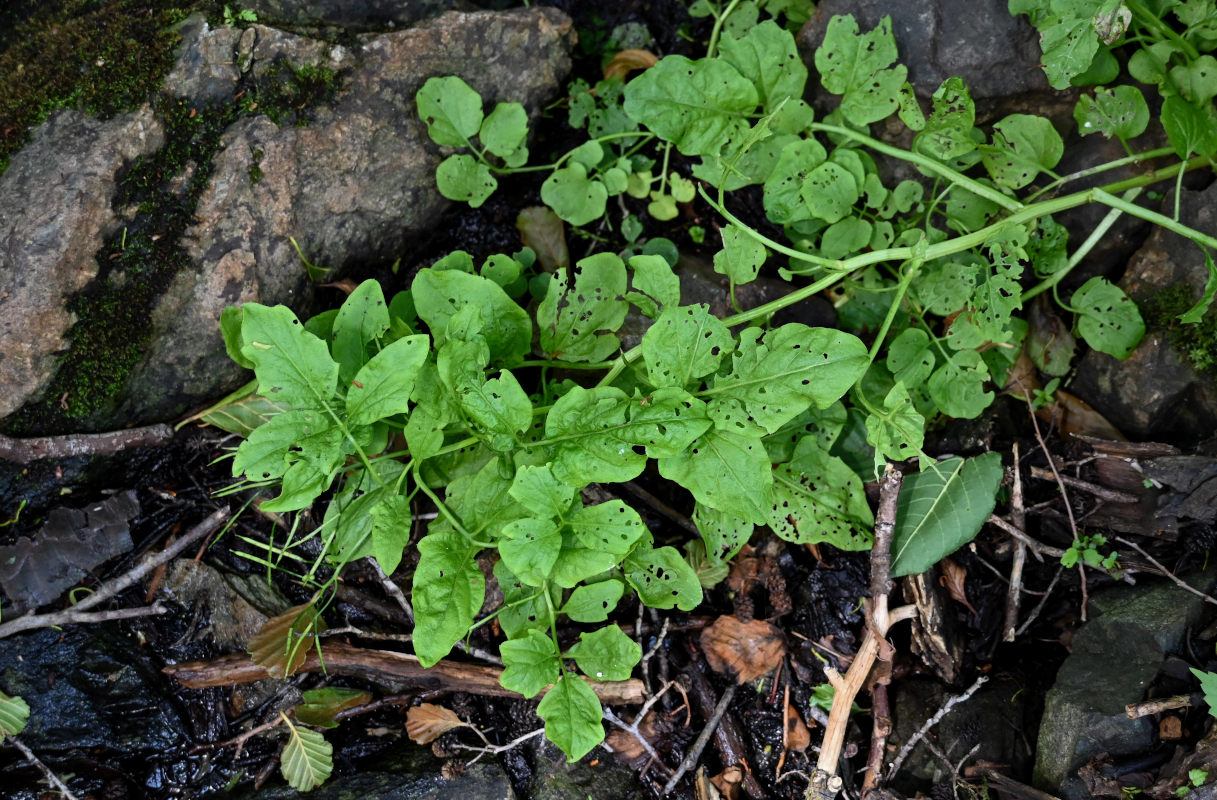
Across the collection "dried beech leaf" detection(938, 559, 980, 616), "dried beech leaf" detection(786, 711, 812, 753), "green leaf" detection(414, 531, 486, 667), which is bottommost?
"dried beech leaf" detection(786, 711, 812, 753)

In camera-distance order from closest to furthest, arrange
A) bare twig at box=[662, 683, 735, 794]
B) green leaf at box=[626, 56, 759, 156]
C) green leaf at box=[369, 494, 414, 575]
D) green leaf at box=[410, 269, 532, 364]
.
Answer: green leaf at box=[369, 494, 414, 575], green leaf at box=[410, 269, 532, 364], bare twig at box=[662, 683, 735, 794], green leaf at box=[626, 56, 759, 156]

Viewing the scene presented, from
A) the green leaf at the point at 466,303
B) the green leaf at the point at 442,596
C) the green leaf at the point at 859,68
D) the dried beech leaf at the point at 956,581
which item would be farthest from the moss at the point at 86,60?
the dried beech leaf at the point at 956,581

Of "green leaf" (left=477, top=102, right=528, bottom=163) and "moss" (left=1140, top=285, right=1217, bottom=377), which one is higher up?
"green leaf" (left=477, top=102, right=528, bottom=163)

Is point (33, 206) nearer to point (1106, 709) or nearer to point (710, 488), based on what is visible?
point (710, 488)

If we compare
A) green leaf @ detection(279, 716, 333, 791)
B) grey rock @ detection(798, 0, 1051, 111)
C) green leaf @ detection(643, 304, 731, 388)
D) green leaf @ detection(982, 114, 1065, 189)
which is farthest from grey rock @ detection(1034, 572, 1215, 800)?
green leaf @ detection(279, 716, 333, 791)

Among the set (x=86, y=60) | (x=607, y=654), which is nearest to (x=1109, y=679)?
(x=607, y=654)

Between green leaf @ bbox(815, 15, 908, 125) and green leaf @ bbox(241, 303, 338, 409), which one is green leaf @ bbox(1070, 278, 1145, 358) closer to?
green leaf @ bbox(815, 15, 908, 125)
